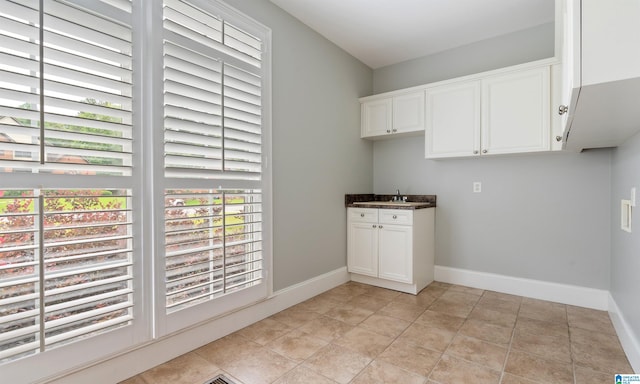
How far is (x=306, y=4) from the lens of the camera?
2730 millimetres

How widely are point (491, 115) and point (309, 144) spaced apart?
1.82m

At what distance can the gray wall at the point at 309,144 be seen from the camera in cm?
278

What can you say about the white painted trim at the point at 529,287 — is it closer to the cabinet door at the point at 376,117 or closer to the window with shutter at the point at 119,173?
the cabinet door at the point at 376,117

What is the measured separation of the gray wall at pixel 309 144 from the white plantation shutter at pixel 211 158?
27 cm

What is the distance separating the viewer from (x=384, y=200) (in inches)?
159

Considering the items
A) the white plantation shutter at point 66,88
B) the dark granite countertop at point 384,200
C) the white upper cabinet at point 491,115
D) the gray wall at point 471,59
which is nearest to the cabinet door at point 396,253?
the dark granite countertop at point 384,200

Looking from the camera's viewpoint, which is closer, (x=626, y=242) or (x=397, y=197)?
(x=626, y=242)

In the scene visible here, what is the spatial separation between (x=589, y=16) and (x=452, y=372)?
189 cm

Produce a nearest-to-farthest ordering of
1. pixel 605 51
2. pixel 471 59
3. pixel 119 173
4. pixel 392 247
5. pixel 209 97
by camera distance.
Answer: pixel 605 51, pixel 119 173, pixel 209 97, pixel 392 247, pixel 471 59

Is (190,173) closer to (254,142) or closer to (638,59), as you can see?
(254,142)

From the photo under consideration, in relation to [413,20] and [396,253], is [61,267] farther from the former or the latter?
[413,20]

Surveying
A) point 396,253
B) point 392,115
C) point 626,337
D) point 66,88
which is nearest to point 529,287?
point 626,337

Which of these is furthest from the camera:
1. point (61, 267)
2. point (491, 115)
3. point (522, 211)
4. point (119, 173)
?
point (522, 211)

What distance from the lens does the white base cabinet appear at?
3215 mm
